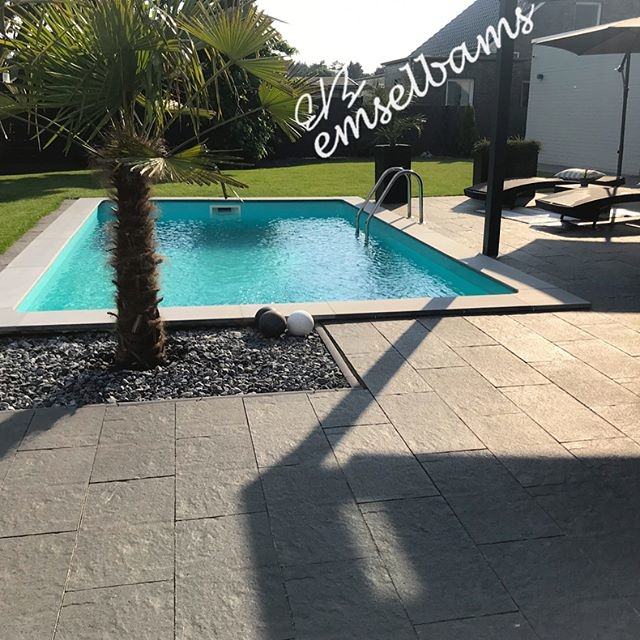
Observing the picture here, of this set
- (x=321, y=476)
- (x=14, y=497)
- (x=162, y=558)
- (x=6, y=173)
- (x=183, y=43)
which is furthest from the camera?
(x=6, y=173)

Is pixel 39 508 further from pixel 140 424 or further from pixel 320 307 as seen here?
pixel 320 307

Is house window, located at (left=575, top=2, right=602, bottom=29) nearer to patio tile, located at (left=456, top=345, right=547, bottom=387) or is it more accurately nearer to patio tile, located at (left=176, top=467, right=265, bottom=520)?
patio tile, located at (left=456, top=345, right=547, bottom=387)

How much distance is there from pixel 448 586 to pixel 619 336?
338cm

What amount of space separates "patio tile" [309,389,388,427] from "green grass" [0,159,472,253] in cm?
633

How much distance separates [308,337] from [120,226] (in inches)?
66.7

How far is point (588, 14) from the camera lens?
26.8 m

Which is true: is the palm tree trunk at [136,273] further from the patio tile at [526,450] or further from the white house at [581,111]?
the white house at [581,111]

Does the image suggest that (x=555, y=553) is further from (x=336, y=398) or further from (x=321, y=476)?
(x=336, y=398)

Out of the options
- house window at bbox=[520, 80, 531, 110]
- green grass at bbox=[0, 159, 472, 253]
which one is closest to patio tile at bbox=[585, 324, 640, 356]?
green grass at bbox=[0, 159, 472, 253]

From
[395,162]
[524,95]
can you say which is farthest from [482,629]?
[524,95]

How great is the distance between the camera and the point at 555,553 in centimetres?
258

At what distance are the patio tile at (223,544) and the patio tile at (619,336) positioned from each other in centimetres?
323

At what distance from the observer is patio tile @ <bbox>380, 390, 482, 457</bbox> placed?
11.3ft

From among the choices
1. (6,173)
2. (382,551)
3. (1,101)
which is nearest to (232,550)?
(382,551)
